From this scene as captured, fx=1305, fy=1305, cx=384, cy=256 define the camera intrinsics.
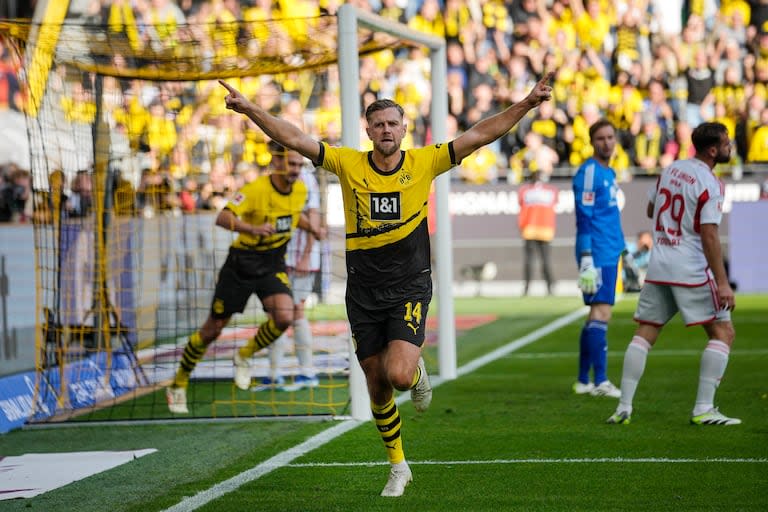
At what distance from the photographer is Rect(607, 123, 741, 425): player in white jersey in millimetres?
Result: 8680

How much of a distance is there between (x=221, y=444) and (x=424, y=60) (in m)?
19.4

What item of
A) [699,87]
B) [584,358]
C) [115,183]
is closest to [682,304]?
[584,358]

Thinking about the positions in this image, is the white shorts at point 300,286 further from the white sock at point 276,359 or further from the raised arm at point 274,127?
the raised arm at point 274,127

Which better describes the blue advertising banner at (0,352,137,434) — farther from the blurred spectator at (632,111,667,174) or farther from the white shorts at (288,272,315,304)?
the blurred spectator at (632,111,667,174)

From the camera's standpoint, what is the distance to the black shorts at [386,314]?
6.82 metres

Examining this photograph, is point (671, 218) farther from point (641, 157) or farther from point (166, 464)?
point (641, 157)

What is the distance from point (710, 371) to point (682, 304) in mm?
524

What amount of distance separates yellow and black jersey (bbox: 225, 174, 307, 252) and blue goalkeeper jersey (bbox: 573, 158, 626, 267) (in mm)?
2356

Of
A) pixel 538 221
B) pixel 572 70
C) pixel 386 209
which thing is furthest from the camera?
pixel 572 70

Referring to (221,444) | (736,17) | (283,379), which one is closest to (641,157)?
(736,17)

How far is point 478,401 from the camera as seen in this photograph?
34.8ft

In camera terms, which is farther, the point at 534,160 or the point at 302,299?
the point at 534,160

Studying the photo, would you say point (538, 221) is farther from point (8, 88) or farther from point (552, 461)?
point (552, 461)

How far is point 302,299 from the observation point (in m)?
12.5
